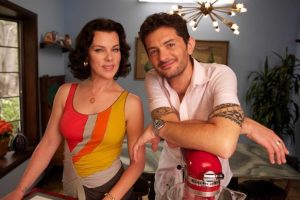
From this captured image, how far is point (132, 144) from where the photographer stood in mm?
1175

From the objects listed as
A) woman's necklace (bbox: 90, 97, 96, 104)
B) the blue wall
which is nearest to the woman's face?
woman's necklace (bbox: 90, 97, 96, 104)

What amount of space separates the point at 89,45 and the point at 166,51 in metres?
0.35

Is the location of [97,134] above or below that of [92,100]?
below

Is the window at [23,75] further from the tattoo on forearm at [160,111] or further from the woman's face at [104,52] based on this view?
the tattoo on forearm at [160,111]

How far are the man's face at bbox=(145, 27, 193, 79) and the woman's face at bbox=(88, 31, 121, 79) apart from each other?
157 millimetres

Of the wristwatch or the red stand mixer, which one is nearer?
the red stand mixer

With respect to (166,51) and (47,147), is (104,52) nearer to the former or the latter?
(166,51)

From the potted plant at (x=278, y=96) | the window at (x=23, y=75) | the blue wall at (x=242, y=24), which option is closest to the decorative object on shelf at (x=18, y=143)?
the window at (x=23, y=75)

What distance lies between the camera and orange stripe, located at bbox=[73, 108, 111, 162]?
114cm

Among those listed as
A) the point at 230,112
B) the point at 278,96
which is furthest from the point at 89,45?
the point at 278,96

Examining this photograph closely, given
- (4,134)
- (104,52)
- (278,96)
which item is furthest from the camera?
(278,96)

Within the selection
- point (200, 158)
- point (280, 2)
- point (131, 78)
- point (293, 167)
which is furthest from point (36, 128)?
point (280, 2)

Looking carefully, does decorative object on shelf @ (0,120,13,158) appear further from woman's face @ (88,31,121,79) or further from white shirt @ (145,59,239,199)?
white shirt @ (145,59,239,199)

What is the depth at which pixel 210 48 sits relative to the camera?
4.24 metres
